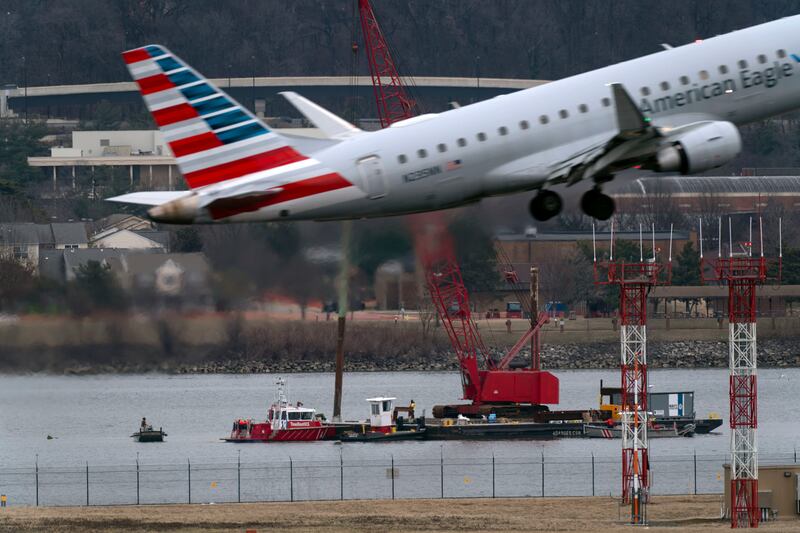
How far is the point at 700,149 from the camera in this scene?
2667 inches

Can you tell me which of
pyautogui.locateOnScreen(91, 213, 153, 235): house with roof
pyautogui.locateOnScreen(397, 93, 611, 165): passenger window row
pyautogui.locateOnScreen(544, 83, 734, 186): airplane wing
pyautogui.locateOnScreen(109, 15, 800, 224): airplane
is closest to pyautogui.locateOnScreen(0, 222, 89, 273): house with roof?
pyautogui.locateOnScreen(91, 213, 153, 235): house with roof

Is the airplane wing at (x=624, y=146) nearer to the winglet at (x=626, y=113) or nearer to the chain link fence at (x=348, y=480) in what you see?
the winglet at (x=626, y=113)

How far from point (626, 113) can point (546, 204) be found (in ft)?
14.7

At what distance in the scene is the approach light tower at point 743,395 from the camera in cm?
9625

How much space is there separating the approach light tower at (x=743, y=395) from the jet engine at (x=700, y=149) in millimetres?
29912

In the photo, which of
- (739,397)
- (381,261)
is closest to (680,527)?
(739,397)

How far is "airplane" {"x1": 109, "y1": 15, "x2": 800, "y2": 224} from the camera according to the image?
6200 cm

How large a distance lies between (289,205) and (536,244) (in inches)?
3173

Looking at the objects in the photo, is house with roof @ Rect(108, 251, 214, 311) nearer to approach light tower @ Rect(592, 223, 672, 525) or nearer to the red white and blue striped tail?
the red white and blue striped tail

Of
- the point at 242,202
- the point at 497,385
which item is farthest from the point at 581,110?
the point at 497,385

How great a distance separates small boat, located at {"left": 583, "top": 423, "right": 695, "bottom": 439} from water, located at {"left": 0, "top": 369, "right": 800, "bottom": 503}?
1260mm

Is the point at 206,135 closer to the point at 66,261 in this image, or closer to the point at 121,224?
the point at 66,261

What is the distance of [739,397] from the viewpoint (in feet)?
326

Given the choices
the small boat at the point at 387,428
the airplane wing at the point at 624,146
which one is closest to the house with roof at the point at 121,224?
the small boat at the point at 387,428
